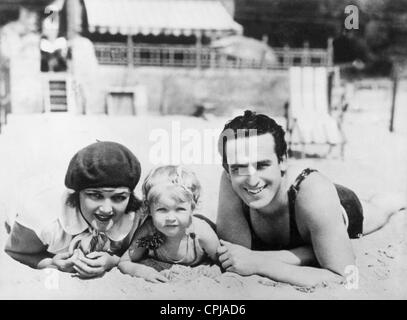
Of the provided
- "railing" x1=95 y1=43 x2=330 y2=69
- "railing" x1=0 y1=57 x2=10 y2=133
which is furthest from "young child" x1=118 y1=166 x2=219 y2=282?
"railing" x1=0 y1=57 x2=10 y2=133

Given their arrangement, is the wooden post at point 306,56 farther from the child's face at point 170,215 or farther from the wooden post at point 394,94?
the child's face at point 170,215

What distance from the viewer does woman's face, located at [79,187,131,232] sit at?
3721 mm

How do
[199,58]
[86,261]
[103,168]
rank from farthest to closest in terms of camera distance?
1. [199,58]
2. [86,261]
3. [103,168]

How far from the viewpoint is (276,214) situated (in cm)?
380

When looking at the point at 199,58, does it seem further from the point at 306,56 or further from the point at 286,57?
the point at 306,56

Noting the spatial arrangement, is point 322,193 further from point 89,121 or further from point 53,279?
point 53,279

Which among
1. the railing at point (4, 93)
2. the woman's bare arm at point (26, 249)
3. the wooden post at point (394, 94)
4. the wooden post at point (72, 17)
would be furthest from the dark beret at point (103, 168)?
the wooden post at point (394, 94)

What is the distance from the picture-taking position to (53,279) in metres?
3.88

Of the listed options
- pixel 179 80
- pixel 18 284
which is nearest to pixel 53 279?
pixel 18 284

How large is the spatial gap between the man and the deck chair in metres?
0.16

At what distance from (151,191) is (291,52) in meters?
1.26

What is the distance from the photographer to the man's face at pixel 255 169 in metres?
3.73

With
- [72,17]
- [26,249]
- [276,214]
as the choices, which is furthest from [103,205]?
[72,17]

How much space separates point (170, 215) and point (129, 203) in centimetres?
27
